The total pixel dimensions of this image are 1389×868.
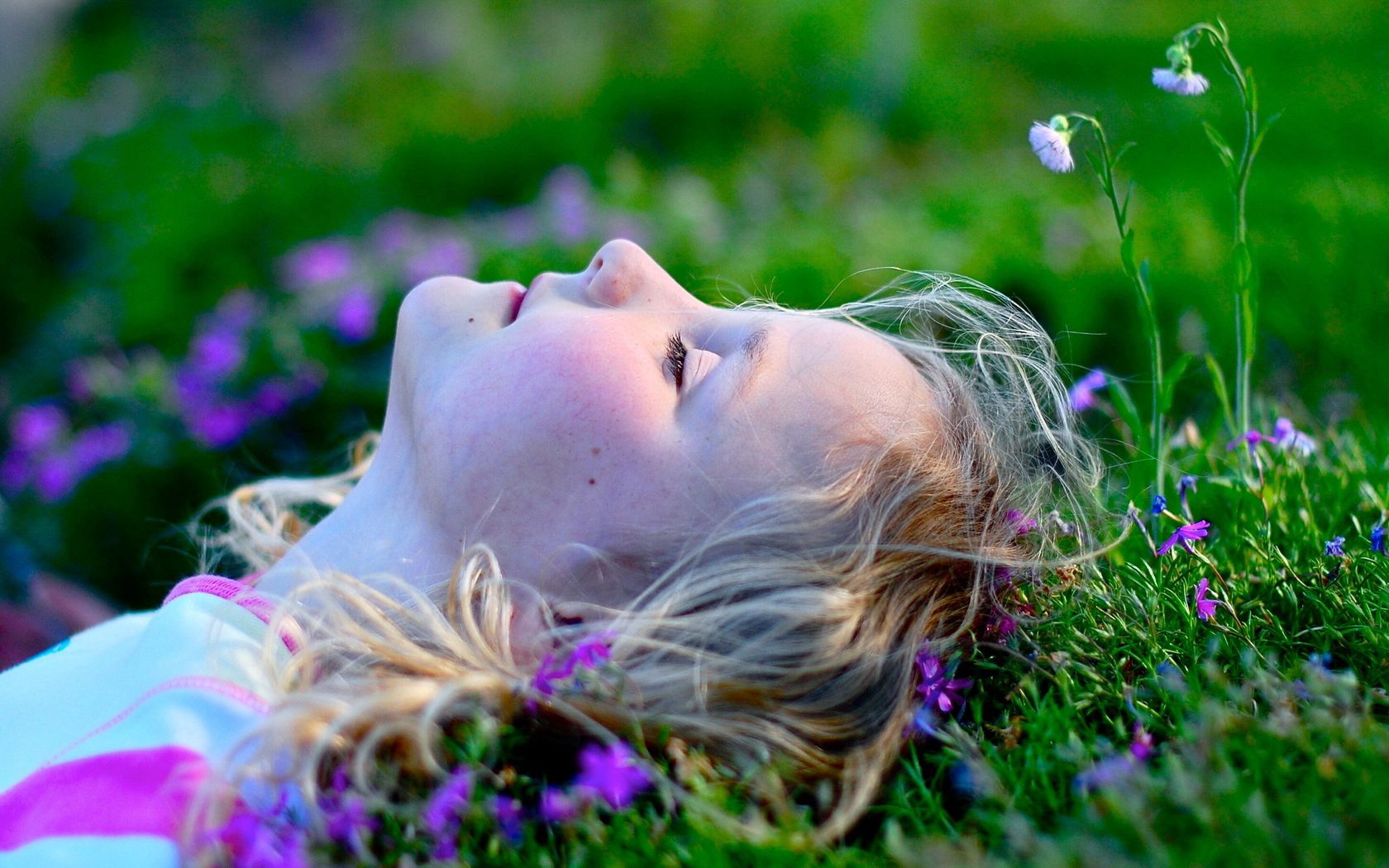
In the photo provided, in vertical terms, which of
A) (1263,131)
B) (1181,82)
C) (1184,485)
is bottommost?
(1184,485)

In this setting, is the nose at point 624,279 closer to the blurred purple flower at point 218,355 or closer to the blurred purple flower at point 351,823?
the blurred purple flower at point 351,823

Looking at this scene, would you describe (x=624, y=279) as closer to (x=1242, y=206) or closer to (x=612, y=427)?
(x=612, y=427)

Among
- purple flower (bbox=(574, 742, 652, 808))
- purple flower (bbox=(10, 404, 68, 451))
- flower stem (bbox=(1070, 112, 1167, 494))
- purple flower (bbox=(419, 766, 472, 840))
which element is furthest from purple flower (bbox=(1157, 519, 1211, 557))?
purple flower (bbox=(10, 404, 68, 451))

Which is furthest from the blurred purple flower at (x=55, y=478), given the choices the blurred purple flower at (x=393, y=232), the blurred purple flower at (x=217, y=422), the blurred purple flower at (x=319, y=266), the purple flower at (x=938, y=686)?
the purple flower at (x=938, y=686)

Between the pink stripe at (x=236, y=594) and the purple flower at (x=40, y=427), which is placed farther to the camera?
the purple flower at (x=40, y=427)

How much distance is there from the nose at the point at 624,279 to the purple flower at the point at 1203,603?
3.54 feet

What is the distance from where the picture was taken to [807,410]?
6.13 feet

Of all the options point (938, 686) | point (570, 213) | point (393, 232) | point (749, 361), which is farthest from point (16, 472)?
point (938, 686)

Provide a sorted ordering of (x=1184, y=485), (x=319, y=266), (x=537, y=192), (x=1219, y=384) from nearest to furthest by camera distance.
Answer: (x=1184, y=485) < (x=1219, y=384) < (x=319, y=266) < (x=537, y=192)

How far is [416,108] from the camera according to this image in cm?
790

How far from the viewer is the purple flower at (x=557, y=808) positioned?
1.30 meters

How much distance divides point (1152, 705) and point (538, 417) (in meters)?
1.05

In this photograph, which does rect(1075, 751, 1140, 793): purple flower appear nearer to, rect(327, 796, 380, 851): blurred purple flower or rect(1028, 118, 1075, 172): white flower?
rect(327, 796, 380, 851): blurred purple flower

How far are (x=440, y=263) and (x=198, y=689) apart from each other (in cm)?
322
